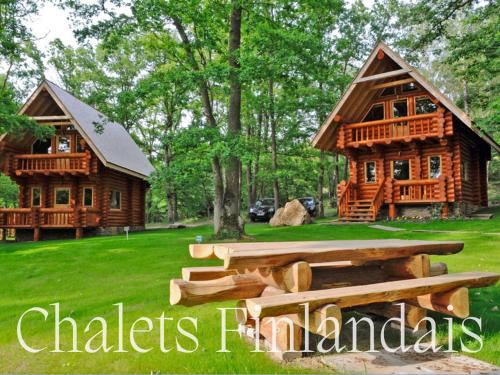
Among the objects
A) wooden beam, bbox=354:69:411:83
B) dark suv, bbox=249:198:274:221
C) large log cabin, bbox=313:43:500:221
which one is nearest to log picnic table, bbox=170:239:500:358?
large log cabin, bbox=313:43:500:221

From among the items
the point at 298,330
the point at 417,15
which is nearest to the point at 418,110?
the point at 417,15

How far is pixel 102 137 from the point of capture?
2259 centimetres

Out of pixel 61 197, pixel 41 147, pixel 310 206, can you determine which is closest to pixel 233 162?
pixel 61 197

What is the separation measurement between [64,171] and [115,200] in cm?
395

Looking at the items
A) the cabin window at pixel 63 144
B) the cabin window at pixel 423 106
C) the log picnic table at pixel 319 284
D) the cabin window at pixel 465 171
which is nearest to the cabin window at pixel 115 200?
the cabin window at pixel 63 144

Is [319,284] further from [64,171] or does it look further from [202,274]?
[64,171]

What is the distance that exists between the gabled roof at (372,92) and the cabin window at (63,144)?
14144mm

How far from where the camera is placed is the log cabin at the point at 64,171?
20188 mm

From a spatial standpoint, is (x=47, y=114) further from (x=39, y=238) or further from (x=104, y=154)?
(x=39, y=238)

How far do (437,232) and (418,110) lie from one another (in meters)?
8.71

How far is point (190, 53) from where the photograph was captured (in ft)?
53.0

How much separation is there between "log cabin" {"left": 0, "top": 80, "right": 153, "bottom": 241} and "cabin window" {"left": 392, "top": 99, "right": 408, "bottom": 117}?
13.7 meters

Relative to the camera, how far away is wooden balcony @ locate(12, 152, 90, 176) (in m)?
20.5

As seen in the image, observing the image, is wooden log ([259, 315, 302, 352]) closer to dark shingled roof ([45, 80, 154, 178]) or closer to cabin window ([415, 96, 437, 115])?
dark shingled roof ([45, 80, 154, 178])
